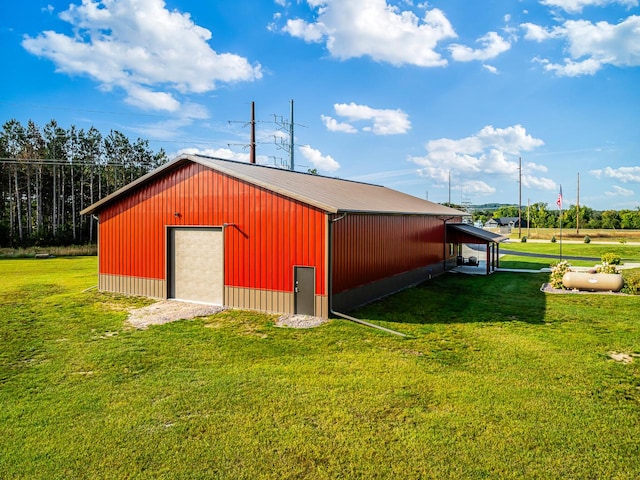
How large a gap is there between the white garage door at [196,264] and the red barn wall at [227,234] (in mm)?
359

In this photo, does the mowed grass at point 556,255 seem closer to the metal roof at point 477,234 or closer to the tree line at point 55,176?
the metal roof at point 477,234

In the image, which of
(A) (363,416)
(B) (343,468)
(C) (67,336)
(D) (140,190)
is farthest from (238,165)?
(B) (343,468)

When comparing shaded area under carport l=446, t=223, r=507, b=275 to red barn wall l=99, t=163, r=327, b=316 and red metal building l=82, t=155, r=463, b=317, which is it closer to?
red metal building l=82, t=155, r=463, b=317

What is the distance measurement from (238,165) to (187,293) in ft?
18.4

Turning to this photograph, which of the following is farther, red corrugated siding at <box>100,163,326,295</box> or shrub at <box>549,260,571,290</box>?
shrub at <box>549,260,571,290</box>

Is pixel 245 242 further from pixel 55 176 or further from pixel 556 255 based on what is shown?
pixel 55 176

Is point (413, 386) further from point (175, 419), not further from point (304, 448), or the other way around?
point (175, 419)

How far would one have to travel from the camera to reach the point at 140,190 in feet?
56.0

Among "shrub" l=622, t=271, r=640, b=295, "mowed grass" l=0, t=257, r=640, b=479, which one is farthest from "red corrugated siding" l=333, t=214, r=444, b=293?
"shrub" l=622, t=271, r=640, b=295

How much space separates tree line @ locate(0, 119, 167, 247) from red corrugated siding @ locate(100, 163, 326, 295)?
3130cm

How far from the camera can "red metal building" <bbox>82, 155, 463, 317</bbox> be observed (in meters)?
13.2

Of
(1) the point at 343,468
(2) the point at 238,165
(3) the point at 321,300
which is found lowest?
(1) the point at 343,468

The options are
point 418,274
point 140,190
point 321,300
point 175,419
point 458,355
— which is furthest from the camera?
point 418,274

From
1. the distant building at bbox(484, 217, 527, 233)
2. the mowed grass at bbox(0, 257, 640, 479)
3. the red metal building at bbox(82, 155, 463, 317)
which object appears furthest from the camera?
the distant building at bbox(484, 217, 527, 233)
